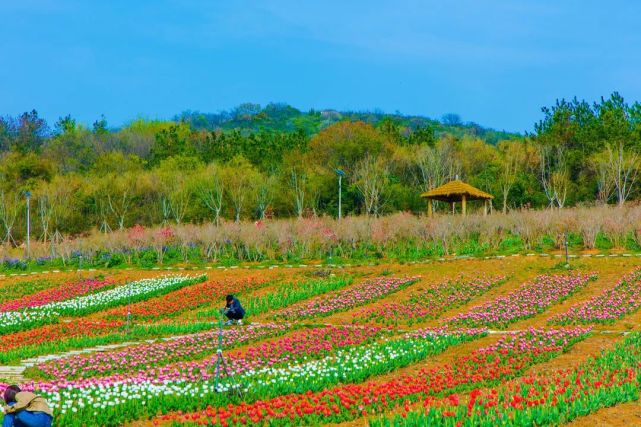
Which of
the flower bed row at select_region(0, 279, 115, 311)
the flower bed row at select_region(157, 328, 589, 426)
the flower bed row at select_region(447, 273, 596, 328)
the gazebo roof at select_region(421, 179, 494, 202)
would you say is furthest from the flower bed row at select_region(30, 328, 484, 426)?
the gazebo roof at select_region(421, 179, 494, 202)

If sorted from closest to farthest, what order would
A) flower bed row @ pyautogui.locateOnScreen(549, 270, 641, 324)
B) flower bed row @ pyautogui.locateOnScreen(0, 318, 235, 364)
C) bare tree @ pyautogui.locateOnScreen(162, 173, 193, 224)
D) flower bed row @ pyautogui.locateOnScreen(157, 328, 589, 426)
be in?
flower bed row @ pyautogui.locateOnScreen(157, 328, 589, 426) < flower bed row @ pyautogui.locateOnScreen(0, 318, 235, 364) < flower bed row @ pyautogui.locateOnScreen(549, 270, 641, 324) < bare tree @ pyautogui.locateOnScreen(162, 173, 193, 224)

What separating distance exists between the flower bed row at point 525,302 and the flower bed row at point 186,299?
9.30 m

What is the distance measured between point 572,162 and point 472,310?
3811cm

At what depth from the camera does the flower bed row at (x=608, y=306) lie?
19391 mm

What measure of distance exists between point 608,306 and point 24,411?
15.8 m

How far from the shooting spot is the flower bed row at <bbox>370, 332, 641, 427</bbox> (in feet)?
33.3

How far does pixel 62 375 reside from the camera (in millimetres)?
15125

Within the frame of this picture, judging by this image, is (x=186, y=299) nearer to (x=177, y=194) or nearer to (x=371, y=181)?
(x=371, y=181)

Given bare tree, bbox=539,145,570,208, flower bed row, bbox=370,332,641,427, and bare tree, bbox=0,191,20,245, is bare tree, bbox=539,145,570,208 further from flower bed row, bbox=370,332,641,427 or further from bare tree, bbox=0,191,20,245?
flower bed row, bbox=370,332,641,427

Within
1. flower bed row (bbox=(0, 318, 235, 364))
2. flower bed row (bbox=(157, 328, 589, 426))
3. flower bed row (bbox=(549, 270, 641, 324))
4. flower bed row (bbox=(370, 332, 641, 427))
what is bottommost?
flower bed row (bbox=(0, 318, 235, 364))

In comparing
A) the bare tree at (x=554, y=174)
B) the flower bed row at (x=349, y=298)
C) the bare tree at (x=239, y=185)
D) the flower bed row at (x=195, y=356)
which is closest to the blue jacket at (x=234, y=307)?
the flower bed row at (x=195, y=356)

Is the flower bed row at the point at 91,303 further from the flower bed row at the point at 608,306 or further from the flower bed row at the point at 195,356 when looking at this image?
the flower bed row at the point at 608,306

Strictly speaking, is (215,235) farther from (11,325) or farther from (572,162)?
(572,162)

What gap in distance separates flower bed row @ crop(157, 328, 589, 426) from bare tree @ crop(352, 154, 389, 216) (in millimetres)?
35055
